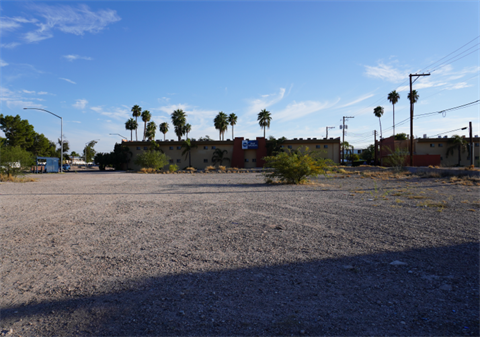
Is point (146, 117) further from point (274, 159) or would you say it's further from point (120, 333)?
point (120, 333)

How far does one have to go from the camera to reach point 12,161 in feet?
85.7

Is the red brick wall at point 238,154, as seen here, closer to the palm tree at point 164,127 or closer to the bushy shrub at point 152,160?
the bushy shrub at point 152,160

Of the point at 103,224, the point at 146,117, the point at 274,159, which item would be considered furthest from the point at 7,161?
the point at 146,117

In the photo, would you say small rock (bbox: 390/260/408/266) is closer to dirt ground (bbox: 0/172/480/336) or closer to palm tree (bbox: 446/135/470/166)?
dirt ground (bbox: 0/172/480/336)

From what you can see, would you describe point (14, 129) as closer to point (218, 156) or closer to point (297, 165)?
point (218, 156)

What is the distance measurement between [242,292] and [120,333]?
140 cm

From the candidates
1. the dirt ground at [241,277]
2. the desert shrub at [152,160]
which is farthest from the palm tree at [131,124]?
the dirt ground at [241,277]

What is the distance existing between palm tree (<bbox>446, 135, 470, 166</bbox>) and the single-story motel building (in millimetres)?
23558

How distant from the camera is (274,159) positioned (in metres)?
21.4

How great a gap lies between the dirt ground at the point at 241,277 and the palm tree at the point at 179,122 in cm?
6853

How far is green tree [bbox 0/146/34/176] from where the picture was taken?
25708mm

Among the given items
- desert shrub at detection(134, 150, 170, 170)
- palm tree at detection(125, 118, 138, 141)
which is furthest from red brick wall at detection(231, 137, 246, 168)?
palm tree at detection(125, 118, 138, 141)

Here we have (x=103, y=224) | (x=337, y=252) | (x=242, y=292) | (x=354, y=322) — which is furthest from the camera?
(x=103, y=224)

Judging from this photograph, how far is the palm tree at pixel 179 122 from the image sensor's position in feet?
245
